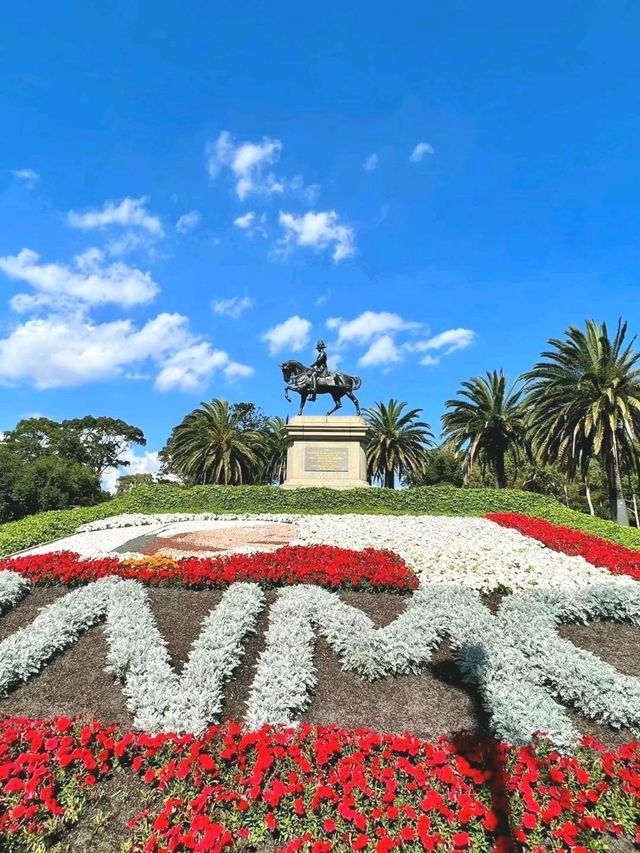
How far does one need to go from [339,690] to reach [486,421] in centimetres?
3167

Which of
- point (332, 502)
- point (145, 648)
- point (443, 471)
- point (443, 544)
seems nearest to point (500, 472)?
point (332, 502)

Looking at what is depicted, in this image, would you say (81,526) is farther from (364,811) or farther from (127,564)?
(364,811)

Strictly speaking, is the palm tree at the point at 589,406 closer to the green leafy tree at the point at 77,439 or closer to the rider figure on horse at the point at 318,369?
the rider figure on horse at the point at 318,369

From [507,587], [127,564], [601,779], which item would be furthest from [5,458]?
[601,779]

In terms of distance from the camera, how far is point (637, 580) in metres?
9.00

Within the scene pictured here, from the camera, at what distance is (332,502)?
20.1 m

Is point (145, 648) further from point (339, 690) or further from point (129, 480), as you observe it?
point (129, 480)

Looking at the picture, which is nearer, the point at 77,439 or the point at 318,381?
the point at 318,381

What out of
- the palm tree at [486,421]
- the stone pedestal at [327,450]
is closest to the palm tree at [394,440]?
the palm tree at [486,421]

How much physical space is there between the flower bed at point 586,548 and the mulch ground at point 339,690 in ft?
10.6

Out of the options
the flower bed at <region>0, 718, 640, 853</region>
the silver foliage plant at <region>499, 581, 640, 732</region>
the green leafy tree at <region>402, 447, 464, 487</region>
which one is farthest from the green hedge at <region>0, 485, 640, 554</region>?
the green leafy tree at <region>402, 447, 464, 487</region>

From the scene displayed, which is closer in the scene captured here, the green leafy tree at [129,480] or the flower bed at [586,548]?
the flower bed at [586,548]

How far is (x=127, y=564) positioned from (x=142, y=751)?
17.5 ft

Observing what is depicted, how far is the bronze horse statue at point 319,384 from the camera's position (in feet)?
76.9
